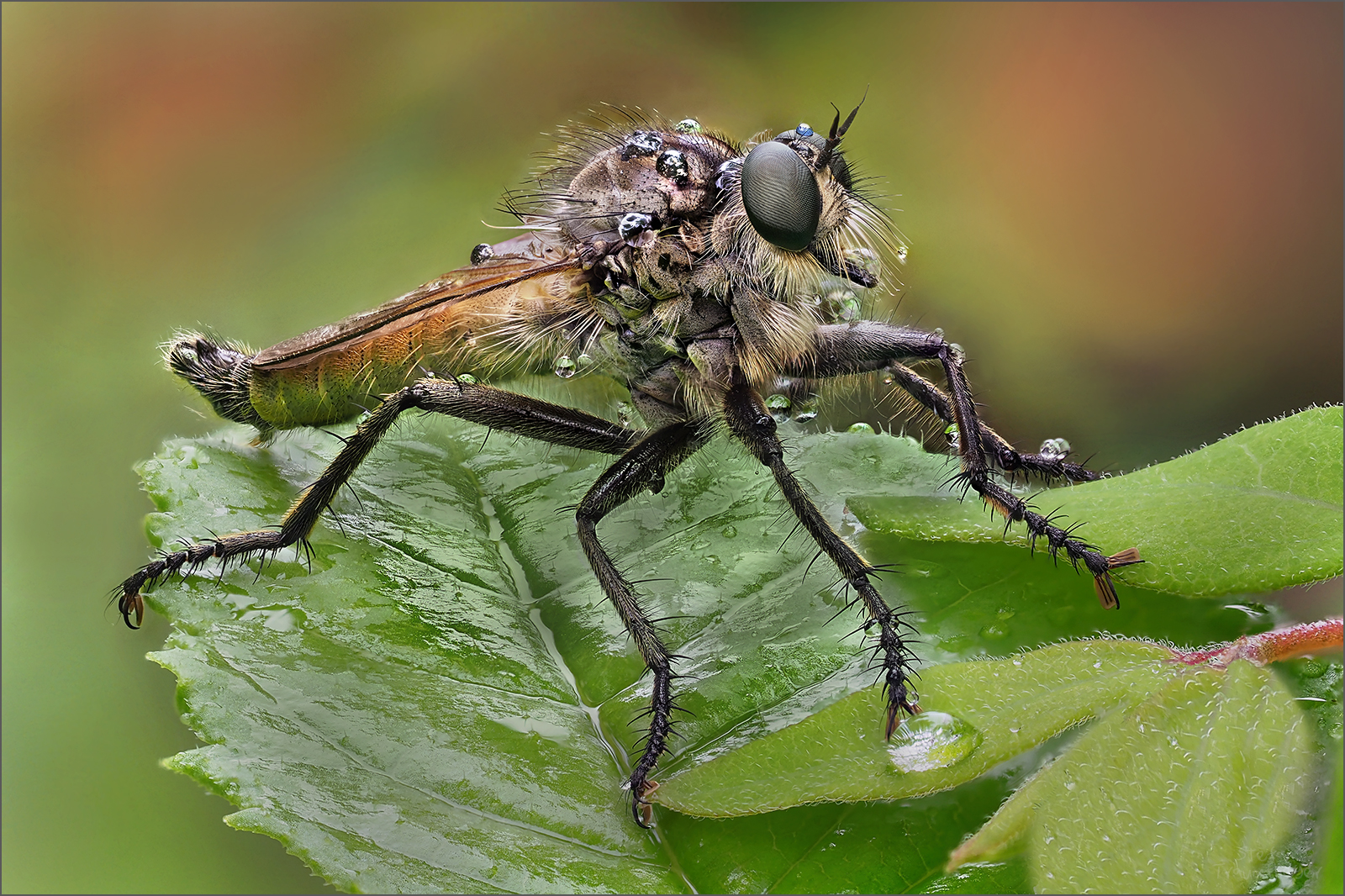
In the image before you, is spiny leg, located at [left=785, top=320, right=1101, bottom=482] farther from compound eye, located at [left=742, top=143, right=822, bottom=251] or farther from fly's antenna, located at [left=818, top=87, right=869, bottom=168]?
fly's antenna, located at [left=818, top=87, right=869, bottom=168]

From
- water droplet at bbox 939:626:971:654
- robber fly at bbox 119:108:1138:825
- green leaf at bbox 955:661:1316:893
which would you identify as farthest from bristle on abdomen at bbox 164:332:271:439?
green leaf at bbox 955:661:1316:893

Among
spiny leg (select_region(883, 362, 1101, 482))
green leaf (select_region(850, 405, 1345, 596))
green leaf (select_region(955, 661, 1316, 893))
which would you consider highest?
spiny leg (select_region(883, 362, 1101, 482))

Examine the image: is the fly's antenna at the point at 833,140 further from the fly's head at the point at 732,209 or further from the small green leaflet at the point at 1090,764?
the small green leaflet at the point at 1090,764

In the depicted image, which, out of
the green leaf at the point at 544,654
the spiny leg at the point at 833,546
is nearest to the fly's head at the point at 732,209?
the spiny leg at the point at 833,546

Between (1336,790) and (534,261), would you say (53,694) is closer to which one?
(534,261)

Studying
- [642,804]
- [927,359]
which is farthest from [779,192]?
[642,804]

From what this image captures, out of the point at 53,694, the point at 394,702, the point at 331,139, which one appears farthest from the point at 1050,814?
the point at 331,139
